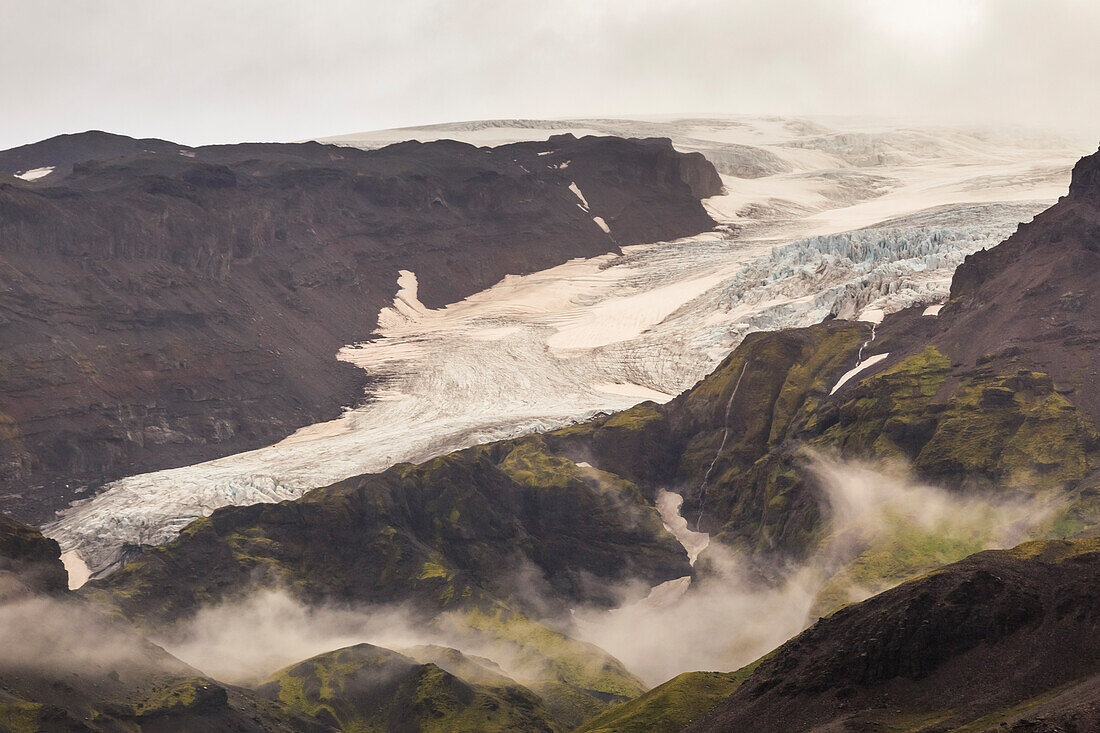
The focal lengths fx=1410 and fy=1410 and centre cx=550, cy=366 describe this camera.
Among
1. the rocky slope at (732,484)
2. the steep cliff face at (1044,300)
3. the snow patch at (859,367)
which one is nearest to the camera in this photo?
the rocky slope at (732,484)

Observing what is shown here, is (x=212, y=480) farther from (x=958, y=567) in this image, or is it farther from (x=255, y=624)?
(x=958, y=567)

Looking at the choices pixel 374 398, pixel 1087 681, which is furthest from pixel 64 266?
pixel 1087 681

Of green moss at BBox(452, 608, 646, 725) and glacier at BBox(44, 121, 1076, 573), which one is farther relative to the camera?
glacier at BBox(44, 121, 1076, 573)

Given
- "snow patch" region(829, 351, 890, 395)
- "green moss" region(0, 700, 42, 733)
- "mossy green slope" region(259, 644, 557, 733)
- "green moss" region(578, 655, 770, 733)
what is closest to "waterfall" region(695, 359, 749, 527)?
"snow patch" region(829, 351, 890, 395)

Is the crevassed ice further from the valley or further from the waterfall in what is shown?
the waterfall

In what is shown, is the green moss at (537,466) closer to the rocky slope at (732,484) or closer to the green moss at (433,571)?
the rocky slope at (732,484)

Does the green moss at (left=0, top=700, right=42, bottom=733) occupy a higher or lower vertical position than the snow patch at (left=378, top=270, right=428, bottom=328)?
lower

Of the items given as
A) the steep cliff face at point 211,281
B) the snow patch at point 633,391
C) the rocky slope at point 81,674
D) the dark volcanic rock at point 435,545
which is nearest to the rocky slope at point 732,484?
the dark volcanic rock at point 435,545
